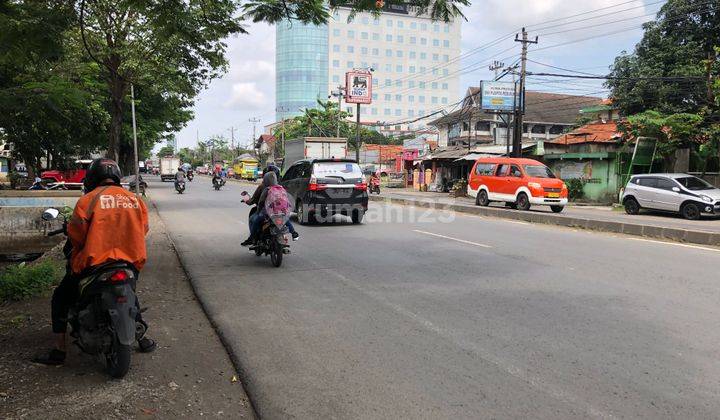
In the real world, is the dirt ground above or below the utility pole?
below

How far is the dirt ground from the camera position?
10.9ft

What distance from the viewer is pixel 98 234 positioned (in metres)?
3.88

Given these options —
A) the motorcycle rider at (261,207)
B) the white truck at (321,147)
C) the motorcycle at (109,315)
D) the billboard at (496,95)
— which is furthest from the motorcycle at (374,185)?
the motorcycle at (109,315)

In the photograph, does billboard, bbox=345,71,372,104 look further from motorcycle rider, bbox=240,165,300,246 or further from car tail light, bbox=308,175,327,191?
motorcycle rider, bbox=240,165,300,246

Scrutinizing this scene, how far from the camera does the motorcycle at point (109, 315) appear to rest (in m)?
3.79

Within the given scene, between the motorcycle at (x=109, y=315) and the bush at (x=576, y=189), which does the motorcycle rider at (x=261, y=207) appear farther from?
the bush at (x=576, y=189)

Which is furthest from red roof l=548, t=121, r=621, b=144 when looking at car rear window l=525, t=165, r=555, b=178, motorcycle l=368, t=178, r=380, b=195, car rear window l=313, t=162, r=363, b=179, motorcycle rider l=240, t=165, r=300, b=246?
motorcycle rider l=240, t=165, r=300, b=246

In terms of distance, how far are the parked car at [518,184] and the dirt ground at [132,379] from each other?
54.0 feet

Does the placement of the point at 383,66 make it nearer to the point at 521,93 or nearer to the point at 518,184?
the point at 521,93

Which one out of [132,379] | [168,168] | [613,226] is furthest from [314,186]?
[168,168]

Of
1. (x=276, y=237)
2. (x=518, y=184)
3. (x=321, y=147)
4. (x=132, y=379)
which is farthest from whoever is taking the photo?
(x=321, y=147)

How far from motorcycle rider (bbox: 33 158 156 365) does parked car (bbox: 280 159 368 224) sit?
9.52 meters

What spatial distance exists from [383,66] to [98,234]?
126 m

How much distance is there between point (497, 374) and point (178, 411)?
86.8 inches
